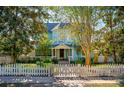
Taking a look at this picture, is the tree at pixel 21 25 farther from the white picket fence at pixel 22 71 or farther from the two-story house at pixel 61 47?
the two-story house at pixel 61 47

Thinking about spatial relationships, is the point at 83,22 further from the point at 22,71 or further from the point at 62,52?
the point at 62,52

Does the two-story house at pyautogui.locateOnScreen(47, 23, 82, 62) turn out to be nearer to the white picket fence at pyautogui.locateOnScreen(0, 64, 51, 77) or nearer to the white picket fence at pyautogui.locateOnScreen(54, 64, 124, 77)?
the white picket fence at pyautogui.locateOnScreen(54, 64, 124, 77)

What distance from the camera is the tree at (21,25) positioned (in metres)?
14.6

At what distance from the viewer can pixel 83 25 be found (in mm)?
15367

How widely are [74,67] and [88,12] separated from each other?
11.8 feet

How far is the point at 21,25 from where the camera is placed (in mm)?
15070

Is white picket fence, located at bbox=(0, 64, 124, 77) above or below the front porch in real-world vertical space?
below

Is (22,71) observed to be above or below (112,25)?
below

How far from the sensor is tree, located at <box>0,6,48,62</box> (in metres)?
14.6

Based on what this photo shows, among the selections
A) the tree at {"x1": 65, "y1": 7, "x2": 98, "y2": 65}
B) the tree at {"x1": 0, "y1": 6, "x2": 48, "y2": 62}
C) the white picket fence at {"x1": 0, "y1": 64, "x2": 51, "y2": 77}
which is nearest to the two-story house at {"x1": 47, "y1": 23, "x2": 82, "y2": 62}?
Result: the tree at {"x1": 65, "y1": 7, "x2": 98, "y2": 65}

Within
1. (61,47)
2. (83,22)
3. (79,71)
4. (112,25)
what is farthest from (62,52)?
(79,71)

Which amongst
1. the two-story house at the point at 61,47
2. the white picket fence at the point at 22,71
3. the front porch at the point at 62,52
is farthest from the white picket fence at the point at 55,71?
the front porch at the point at 62,52

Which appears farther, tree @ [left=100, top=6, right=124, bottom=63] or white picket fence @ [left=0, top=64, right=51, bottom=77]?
tree @ [left=100, top=6, right=124, bottom=63]

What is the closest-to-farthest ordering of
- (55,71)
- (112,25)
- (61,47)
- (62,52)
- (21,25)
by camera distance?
1. (55,71)
2. (21,25)
3. (112,25)
4. (61,47)
5. (62,52)
